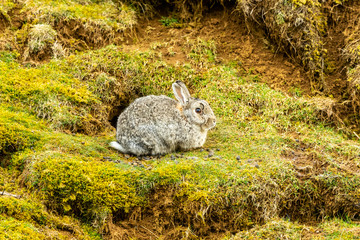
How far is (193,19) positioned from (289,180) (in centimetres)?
586

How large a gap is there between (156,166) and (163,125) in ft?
3.72

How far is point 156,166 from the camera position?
7074 millimetres

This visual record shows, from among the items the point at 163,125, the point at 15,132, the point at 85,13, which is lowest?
the point at 15,132

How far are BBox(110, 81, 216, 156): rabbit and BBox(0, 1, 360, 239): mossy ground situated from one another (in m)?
0.31

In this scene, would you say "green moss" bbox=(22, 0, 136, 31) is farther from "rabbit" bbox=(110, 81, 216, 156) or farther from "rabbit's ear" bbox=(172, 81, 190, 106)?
"rabbit" bbox=(110, 81, 216, 156)

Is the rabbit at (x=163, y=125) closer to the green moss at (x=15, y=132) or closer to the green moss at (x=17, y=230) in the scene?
the green moss at (x=15, y=132)

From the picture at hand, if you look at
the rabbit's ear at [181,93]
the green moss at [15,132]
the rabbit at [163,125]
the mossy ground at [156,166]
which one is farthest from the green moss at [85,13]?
the green moss at [15,132]

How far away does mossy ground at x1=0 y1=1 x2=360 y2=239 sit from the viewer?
241 inches

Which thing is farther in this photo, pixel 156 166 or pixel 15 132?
pixel 156 166

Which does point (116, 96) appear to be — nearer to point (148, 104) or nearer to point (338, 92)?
point (148, 104)

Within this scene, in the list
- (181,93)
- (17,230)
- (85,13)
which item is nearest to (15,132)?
(17,230)

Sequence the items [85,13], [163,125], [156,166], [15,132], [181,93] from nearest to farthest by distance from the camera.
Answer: [15,132] < [156,166] < [163,125] < [181,93] < [85,13]

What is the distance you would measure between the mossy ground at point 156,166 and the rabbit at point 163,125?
1.03 ft

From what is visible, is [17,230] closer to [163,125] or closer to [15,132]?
[15,132]
